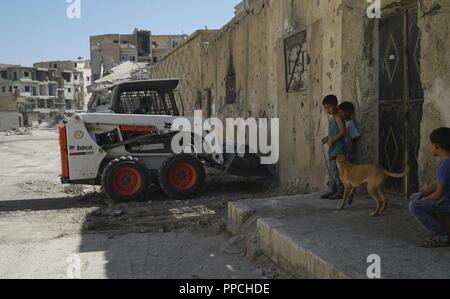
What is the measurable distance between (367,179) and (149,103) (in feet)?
18.0

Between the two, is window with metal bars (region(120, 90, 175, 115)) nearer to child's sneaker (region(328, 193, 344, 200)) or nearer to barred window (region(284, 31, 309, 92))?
barred window (region(284, 31, 309, 92))

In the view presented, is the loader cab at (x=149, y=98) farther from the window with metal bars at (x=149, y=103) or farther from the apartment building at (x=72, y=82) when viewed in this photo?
the apartment building at (x=72, y=82)

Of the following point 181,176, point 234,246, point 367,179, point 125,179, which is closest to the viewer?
point 367,179

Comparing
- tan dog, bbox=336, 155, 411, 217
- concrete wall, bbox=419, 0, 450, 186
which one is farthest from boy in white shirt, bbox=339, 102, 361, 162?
concrete wall, bbox=419, 0, 450, 186

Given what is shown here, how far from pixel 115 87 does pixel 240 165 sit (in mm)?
2772

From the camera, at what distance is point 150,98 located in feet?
31.5

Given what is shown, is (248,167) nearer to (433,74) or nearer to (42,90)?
(433,74)

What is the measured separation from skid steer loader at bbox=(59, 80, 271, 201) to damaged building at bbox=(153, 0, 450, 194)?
148 cm

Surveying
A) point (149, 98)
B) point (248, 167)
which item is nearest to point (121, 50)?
point (149, 98)

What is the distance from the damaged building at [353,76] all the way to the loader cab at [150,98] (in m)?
1.90

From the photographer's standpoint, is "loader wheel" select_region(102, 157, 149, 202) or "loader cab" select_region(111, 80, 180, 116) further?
"loader cab" select_region(111, 80, 180, 116)

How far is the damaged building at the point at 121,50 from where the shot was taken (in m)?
61.1

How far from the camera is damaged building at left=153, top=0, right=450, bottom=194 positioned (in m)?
4.74
